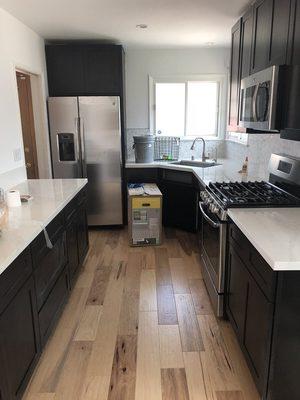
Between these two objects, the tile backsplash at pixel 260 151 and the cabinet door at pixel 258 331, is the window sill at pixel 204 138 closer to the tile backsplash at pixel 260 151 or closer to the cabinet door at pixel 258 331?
the tile backsplash at pixel 260 151

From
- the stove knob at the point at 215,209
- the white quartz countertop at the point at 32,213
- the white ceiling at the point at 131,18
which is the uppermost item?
the white ceiling at the point at 131,18

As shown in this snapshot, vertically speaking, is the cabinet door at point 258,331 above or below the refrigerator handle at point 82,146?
below

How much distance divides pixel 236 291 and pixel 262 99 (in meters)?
1.25

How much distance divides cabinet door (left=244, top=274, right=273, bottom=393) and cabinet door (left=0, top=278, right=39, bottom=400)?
1.21 metres

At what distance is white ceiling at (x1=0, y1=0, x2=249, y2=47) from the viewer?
271 cm

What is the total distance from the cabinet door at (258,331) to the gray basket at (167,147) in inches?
125

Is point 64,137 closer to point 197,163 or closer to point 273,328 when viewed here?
point 197,163

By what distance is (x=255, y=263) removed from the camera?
5.55 ft

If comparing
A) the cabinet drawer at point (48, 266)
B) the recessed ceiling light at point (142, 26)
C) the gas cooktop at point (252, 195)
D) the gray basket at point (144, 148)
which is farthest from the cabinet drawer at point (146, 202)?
the recessed ceiling light at point (142, 26)

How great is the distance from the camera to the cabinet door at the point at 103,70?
4.02m

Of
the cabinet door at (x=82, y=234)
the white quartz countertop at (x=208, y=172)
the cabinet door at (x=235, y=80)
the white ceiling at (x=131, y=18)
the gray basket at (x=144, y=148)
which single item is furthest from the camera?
the gray basket at (x=144, y=148)

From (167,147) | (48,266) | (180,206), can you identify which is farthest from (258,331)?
(167,147)

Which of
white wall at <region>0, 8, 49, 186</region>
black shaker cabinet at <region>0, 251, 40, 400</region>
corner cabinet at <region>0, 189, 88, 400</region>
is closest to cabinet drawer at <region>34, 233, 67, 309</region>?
corner cabinet at <region>0, 189, 88, 400</region>

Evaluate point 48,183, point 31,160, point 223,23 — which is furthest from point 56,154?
point 223,23
